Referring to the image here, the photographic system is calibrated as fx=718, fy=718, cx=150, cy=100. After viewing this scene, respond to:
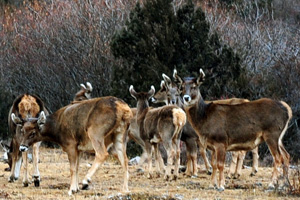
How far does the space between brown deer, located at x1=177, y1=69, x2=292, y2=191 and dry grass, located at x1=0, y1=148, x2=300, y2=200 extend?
61cm

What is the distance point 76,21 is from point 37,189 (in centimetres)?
2531

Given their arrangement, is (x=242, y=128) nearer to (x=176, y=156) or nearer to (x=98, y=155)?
(x=176, y=156)

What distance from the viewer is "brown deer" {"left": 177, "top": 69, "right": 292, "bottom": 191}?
15547 mm

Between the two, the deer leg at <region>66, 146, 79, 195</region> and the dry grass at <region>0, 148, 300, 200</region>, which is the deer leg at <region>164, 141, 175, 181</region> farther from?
the deer leg at <region>66, 146, 79, 195</region>

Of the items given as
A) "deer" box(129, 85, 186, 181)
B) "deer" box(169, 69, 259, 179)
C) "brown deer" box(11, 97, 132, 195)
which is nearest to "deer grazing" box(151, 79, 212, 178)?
"deer" box(169, 69, 259, 179)

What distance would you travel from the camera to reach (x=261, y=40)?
4091 cm

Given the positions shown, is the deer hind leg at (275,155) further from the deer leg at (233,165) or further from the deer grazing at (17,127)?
the deer grazing at (17,127)

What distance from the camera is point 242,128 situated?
1561 cm

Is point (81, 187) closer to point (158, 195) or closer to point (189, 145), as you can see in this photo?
point (158, 195)

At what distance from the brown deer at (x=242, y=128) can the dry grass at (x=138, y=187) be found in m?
0.61

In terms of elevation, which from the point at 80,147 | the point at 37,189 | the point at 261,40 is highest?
the point at 261,40

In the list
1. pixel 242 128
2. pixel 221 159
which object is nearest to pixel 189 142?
pixel 242 128

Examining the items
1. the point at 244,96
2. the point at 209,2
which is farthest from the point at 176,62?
the point at 209,2

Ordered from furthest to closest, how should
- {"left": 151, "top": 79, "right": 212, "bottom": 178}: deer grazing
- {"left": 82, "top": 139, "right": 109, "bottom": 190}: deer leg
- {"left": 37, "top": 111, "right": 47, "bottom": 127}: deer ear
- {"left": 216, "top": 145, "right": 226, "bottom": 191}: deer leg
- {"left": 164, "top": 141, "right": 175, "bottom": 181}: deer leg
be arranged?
{"left": 151, "top": 79, "right": 212, "bottom": 178}: deer grazing → {"left": 164, "top": 141, "right": 175, "bottom": 181}: deer leg → {"left": 216, "top": 145, "right": 226, "bottom": 191}: deer leg → {"left": 37, "top": 111, "right": 47, "bottom": 127}: deer ear → {"left": 82, "top": 139, "right": 109, "bottom": 190}: deer leg
